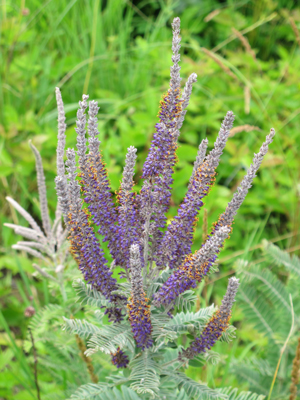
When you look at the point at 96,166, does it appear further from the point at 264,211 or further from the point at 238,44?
the point at 238,44

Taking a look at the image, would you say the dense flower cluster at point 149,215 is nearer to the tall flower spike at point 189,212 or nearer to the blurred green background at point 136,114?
the tall flower spike at point 189,212

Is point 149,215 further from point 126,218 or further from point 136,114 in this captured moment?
point 136,114

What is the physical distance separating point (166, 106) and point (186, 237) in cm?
38

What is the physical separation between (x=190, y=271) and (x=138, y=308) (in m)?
0.17

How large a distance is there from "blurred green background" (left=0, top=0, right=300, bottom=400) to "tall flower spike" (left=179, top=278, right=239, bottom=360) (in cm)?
156

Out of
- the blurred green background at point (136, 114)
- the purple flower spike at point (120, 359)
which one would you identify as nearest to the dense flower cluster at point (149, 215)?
the purple flower spike at point (120, 359)

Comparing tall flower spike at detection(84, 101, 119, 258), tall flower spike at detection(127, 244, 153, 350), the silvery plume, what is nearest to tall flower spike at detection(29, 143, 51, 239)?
the silvery plume

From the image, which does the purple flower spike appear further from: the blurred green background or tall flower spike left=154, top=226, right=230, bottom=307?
the blurred green background

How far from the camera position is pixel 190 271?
1.11 metres

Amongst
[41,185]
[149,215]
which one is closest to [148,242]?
[149,215]

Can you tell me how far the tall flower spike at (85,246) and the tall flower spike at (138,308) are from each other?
0.12 metres

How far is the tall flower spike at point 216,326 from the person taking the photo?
3.77 feet

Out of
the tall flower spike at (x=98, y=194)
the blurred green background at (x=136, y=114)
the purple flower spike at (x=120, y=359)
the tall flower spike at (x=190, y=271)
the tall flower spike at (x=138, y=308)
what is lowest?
the purple flower spike at (x=120, y=359)

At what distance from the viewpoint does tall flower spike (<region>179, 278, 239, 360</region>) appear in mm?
1148
